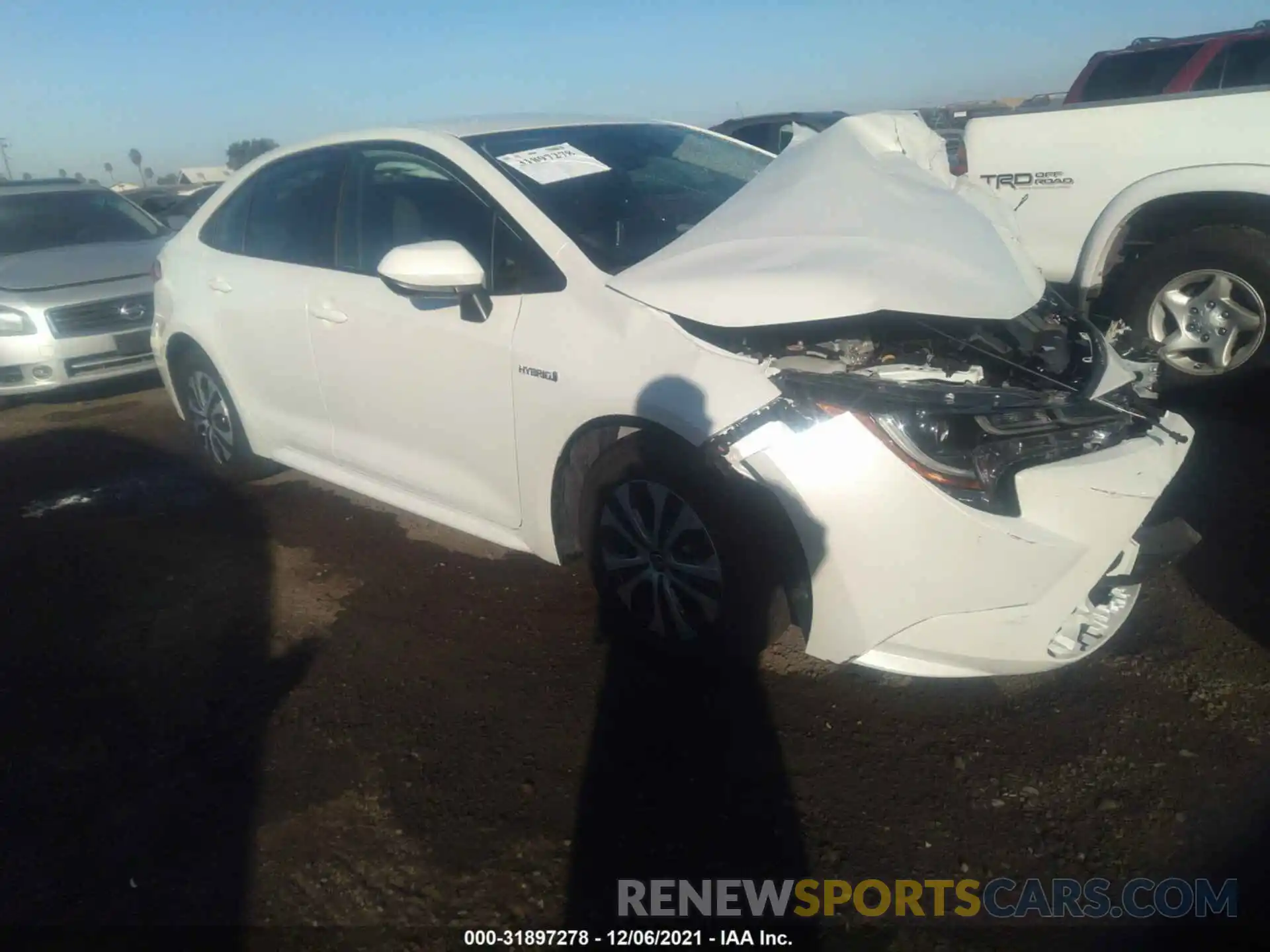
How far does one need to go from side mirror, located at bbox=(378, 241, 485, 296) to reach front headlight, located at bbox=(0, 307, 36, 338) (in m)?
5.08

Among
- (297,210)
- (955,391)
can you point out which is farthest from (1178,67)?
(297,210)

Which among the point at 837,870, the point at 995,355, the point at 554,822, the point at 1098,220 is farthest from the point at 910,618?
the point at 1098,220

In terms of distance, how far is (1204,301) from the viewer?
17.2 feet

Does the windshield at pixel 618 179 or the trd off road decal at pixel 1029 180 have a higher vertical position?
the windshield at pixel 618 179

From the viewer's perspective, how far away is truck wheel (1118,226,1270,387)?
16.6 ft

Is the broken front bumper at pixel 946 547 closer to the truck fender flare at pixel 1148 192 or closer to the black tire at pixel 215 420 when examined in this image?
the truck fender flare at pixel 1148 192

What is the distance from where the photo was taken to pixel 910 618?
263cm

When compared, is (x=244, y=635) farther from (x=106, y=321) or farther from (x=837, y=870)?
(x=106, y=321)

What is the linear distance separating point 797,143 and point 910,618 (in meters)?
2.00

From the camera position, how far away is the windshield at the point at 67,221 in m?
7.86

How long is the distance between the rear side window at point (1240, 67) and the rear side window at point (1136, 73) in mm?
199

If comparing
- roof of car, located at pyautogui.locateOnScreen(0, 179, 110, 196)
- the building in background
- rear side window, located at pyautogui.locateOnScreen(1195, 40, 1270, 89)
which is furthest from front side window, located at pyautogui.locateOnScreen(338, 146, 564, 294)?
the building in background

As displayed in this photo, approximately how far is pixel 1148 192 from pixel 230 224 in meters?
4.83

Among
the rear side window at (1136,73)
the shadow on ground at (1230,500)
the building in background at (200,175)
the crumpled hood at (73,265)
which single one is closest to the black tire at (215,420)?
the crumpled hood at (73,265)
